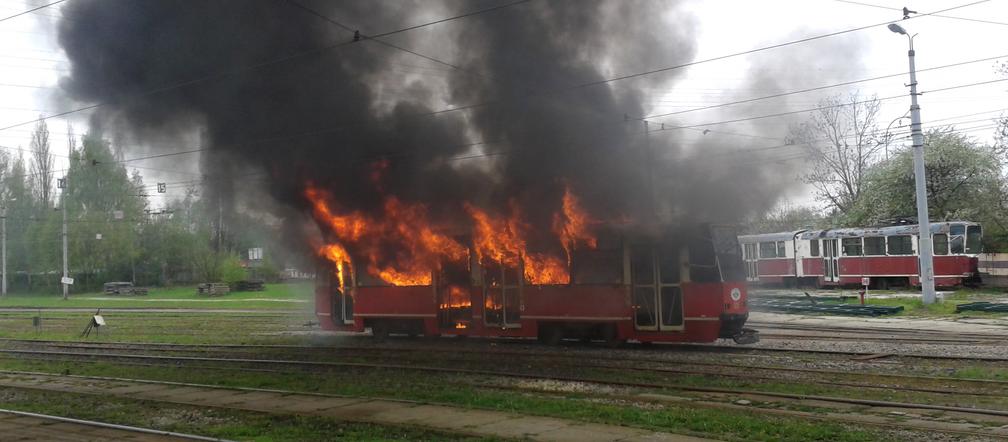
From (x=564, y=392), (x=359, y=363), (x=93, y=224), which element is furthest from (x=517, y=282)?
(x=93, y=224)

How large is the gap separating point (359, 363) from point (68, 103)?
9549mm

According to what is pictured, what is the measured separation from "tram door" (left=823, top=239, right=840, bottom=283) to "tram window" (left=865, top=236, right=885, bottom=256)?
5.72ft

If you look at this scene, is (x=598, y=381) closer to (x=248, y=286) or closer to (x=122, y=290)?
(x=248, y=286)

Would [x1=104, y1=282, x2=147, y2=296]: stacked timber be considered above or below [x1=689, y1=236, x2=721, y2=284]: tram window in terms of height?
below

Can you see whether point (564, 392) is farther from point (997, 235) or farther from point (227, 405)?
point (997, 235)

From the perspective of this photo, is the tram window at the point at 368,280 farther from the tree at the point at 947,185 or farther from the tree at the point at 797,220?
the tree at the point at 797,220

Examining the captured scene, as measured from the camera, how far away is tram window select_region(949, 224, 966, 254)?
115 feet

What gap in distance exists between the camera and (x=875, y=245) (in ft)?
126

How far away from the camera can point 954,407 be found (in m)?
10.2

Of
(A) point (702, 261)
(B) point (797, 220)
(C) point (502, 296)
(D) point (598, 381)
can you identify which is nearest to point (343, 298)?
(C) point (502, 296)

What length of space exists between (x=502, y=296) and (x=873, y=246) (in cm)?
2747

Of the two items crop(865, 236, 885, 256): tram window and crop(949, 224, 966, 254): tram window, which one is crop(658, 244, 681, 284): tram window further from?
crop(865, 236, 885, 256): tram window

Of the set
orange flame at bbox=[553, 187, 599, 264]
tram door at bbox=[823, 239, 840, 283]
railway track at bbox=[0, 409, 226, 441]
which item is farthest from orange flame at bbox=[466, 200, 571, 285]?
tram door at bbox=[823, 239, 840, 283]

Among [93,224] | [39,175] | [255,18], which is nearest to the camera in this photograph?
[255,18]
